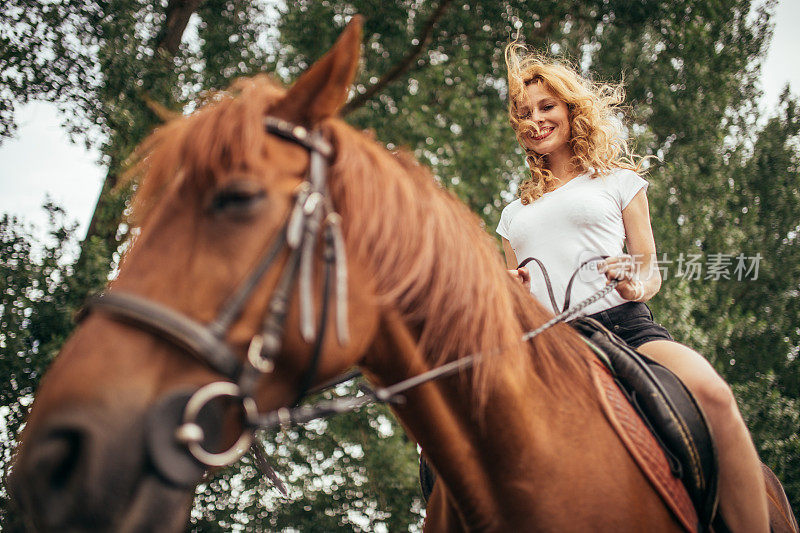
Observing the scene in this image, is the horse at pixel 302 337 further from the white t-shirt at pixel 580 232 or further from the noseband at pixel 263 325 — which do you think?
the white t-shirt at pixel 580 232

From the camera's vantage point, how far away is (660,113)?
46.5 ft

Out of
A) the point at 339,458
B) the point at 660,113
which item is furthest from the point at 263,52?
the point at 660,113

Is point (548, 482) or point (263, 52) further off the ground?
point (263, 52)

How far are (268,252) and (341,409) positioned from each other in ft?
1.67

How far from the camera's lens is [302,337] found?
5.23 ft

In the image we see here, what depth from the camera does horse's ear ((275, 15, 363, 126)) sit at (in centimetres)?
168

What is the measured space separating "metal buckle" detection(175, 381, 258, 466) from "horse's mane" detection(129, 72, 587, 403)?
0.50m

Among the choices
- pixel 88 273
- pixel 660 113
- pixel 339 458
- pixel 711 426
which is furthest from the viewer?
pixel 660 113

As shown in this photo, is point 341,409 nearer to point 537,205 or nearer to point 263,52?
point 537,205

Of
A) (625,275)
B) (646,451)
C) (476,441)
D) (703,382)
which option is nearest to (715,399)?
(703,382)

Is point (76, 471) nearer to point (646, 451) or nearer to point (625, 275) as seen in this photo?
point (646, 451)

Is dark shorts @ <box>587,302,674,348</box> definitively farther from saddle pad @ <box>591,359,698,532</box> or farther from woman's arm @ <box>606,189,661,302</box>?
saddle pad @ <box>591,359,698,532</box>

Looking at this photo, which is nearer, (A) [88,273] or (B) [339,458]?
(A) [88,273]

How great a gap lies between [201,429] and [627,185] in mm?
2399
